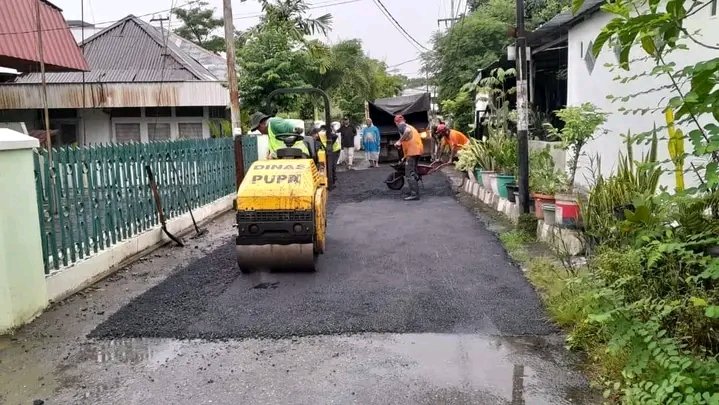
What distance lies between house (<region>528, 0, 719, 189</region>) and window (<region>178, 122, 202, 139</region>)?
11.5 metres

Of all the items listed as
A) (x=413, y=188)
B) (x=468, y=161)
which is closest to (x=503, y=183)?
(x=468, y=161)

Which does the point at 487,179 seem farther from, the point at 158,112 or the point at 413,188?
the point at 158,112

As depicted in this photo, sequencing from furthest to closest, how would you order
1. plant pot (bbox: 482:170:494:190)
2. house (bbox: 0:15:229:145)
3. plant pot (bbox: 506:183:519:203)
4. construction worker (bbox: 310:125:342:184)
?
house (bbox: 0:15:229:145), plant pot (bbox: 482:170:494:190), construction worker (bbox: 310:125:342:184), plant pot (bbox: 506:183:519:203)

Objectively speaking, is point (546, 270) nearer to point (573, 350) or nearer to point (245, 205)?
point (573, 350)

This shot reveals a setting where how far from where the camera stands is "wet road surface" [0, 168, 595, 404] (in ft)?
12.4

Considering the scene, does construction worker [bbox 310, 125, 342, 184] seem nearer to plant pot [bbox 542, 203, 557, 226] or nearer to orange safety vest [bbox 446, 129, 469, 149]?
orange safety vest [bbox 446, 129, 469, 149]

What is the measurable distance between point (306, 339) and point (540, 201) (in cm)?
443

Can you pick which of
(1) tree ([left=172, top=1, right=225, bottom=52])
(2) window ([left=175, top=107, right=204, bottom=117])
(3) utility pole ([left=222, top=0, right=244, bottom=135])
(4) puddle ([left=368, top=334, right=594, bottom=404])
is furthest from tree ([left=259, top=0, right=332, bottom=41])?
(1) tree ([left=172, top=1, right=225, bottom=52])

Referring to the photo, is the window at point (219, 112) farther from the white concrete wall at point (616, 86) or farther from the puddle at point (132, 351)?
the puddle at point (132, 351)

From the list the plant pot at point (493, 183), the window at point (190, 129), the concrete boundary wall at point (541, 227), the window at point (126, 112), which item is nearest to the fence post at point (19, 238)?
the concrete boundary wall at point (541, 227)

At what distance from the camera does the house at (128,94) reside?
61.5ft

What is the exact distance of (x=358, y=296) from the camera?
5656 millimetres

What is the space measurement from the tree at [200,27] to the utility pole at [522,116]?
37.2m

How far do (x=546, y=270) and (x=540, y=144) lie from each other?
613cm
